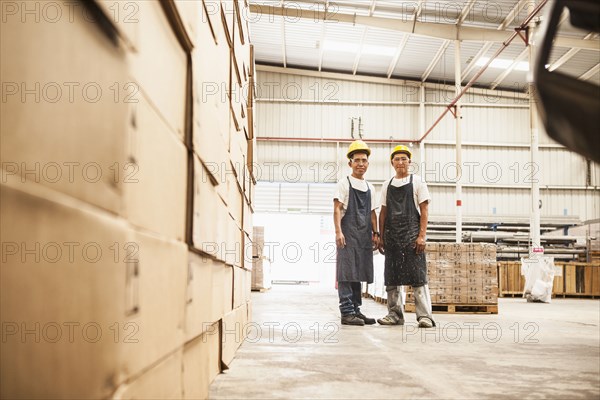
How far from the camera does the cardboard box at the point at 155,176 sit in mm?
990

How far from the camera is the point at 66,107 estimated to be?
2.59 ft

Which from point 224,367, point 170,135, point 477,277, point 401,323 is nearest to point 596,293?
point 477,277

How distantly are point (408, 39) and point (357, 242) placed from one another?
1069cm

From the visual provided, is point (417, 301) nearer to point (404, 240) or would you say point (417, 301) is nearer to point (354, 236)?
point (404, 240)

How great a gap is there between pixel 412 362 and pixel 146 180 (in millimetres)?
2187

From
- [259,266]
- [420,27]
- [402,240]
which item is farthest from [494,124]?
[402,240]

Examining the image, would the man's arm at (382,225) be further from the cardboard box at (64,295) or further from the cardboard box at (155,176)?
the cardboard box at (64,295)

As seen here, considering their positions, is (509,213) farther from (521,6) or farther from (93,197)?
(93,197)

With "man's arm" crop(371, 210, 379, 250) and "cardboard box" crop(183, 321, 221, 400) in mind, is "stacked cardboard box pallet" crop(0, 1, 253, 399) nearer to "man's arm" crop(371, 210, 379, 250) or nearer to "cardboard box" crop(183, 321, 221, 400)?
"cardboard box" crop(183, 321, 221, 400)

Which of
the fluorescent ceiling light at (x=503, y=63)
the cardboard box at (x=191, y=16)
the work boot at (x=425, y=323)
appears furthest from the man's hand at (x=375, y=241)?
the fluorescent ceiling light at (x=503, y=63)

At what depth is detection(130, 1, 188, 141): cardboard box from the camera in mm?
1020

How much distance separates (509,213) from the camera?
17.2 metres

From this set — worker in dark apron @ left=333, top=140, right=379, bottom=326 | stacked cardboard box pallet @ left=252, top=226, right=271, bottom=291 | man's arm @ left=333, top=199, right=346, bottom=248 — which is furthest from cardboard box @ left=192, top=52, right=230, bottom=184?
stacked cardboard box pallet @ left=252, top=226, right=271, bottom=291

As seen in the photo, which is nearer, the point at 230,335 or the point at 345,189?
the point at 230,335
